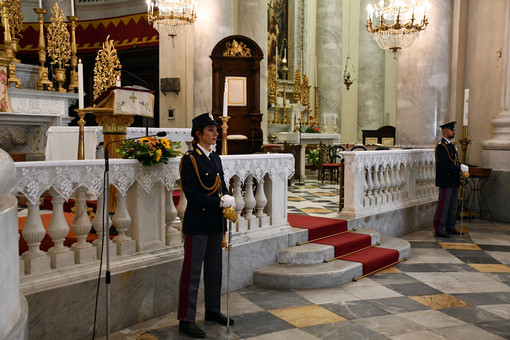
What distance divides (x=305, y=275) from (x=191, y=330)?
1779 mm

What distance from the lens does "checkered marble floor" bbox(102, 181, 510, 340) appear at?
4.32 meters

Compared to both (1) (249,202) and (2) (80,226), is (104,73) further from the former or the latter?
(2) (80,226)

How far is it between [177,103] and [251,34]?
253 cm

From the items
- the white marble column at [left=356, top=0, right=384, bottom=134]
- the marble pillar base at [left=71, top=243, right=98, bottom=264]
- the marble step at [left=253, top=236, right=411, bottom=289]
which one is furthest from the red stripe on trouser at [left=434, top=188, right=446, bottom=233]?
the white marble column at [left=356, top=0, right=384, bottom=134]

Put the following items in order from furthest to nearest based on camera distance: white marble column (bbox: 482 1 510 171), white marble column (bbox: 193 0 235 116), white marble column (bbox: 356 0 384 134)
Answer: white marble column (bbox: 356 0 384 134)
white marble column (bbox: 193 0 235 116)
white marble column (bbox: 482 1 510 171)

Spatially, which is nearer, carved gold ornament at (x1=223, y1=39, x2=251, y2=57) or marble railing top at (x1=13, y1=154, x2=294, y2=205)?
marble railing top at (x1=13, y1=154, x2=294, y2=205)

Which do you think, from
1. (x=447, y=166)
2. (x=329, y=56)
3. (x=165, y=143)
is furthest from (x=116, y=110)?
(x=329, y=56)

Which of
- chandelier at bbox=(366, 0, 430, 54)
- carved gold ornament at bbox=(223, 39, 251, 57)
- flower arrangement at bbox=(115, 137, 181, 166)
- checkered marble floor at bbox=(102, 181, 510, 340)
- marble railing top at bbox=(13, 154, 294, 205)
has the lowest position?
checkered marble floor at bbox=(102, 181, 510, 340)

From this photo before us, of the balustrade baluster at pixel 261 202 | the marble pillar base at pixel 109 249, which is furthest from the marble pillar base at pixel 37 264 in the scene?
the balustrade baluster at pixel 261 202

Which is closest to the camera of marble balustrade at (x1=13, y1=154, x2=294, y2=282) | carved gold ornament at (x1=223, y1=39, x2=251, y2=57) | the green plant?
marble balustrade at (x1=13, y1=154, x2=294, y2=282)

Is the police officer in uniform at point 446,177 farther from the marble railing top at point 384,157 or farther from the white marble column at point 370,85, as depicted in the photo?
the white marble column at point 370,85

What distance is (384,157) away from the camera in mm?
8062

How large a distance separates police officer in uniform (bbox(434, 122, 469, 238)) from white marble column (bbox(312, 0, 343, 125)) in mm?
10376

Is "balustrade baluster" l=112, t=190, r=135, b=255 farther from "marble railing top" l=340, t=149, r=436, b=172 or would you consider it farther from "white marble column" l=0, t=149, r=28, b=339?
"marble railing top" l=340, t=149, r=436, b=172
